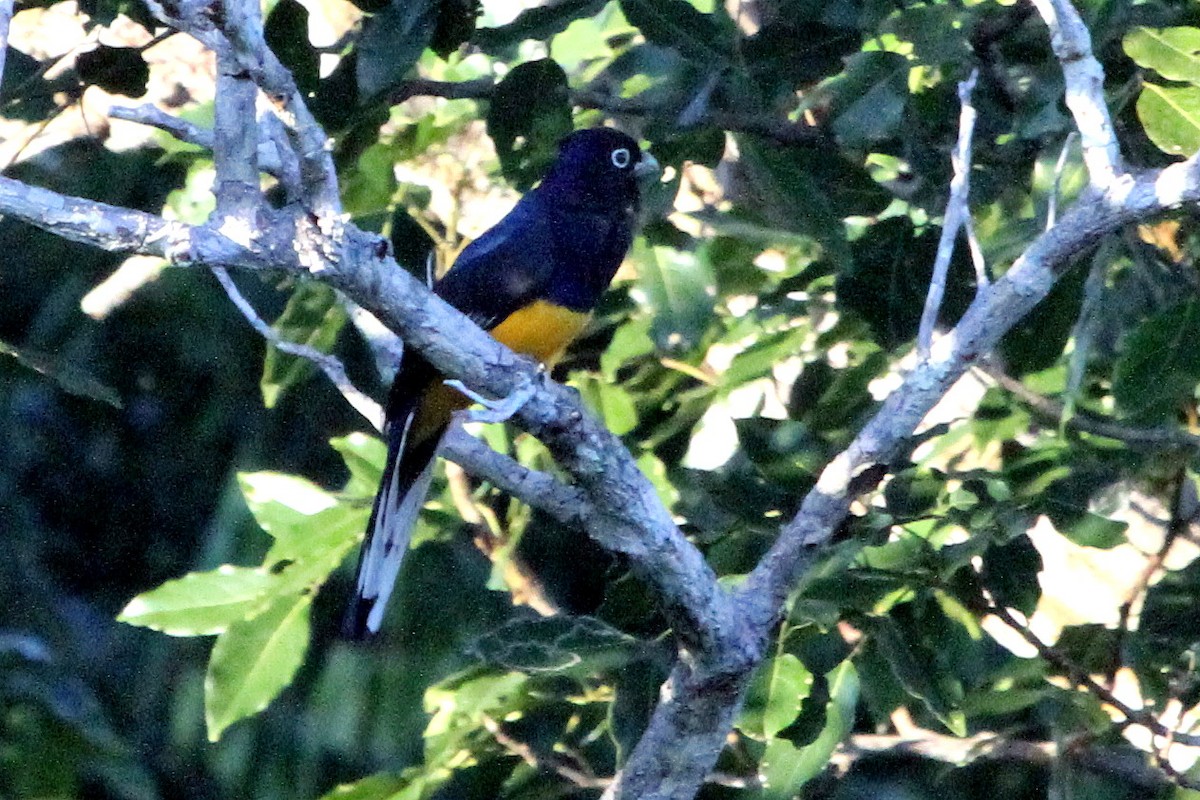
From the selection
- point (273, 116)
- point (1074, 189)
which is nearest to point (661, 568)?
point (273, 116)

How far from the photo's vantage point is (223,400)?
4336mm

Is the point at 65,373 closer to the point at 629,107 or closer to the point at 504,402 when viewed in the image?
the point at 504,402

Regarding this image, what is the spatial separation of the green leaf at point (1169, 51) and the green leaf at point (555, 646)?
4.05 ft

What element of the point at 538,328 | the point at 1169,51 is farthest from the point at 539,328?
the point at 1169,51

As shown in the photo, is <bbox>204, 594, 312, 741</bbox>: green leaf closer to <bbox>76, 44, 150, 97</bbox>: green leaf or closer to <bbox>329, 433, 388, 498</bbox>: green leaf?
<bbox>329, 433, 388, 498</bbox>: green leaf

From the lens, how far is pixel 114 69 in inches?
110

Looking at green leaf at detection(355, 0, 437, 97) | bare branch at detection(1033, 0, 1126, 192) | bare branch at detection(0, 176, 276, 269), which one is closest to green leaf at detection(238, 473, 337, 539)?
green leaf at detection(355, 0, 437, 97)

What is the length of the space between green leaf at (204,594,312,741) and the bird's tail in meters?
0.12

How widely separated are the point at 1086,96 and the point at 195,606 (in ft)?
6.08

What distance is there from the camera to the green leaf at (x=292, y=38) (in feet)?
8.88

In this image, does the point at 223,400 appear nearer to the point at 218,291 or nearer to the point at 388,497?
the point at 218,291

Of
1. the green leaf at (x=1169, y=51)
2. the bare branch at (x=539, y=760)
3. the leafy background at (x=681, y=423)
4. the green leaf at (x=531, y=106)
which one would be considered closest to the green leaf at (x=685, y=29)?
the leafy background at (x=681, y=423)

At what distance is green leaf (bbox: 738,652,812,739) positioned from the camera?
2.50 meters

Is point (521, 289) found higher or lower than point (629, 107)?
lower
